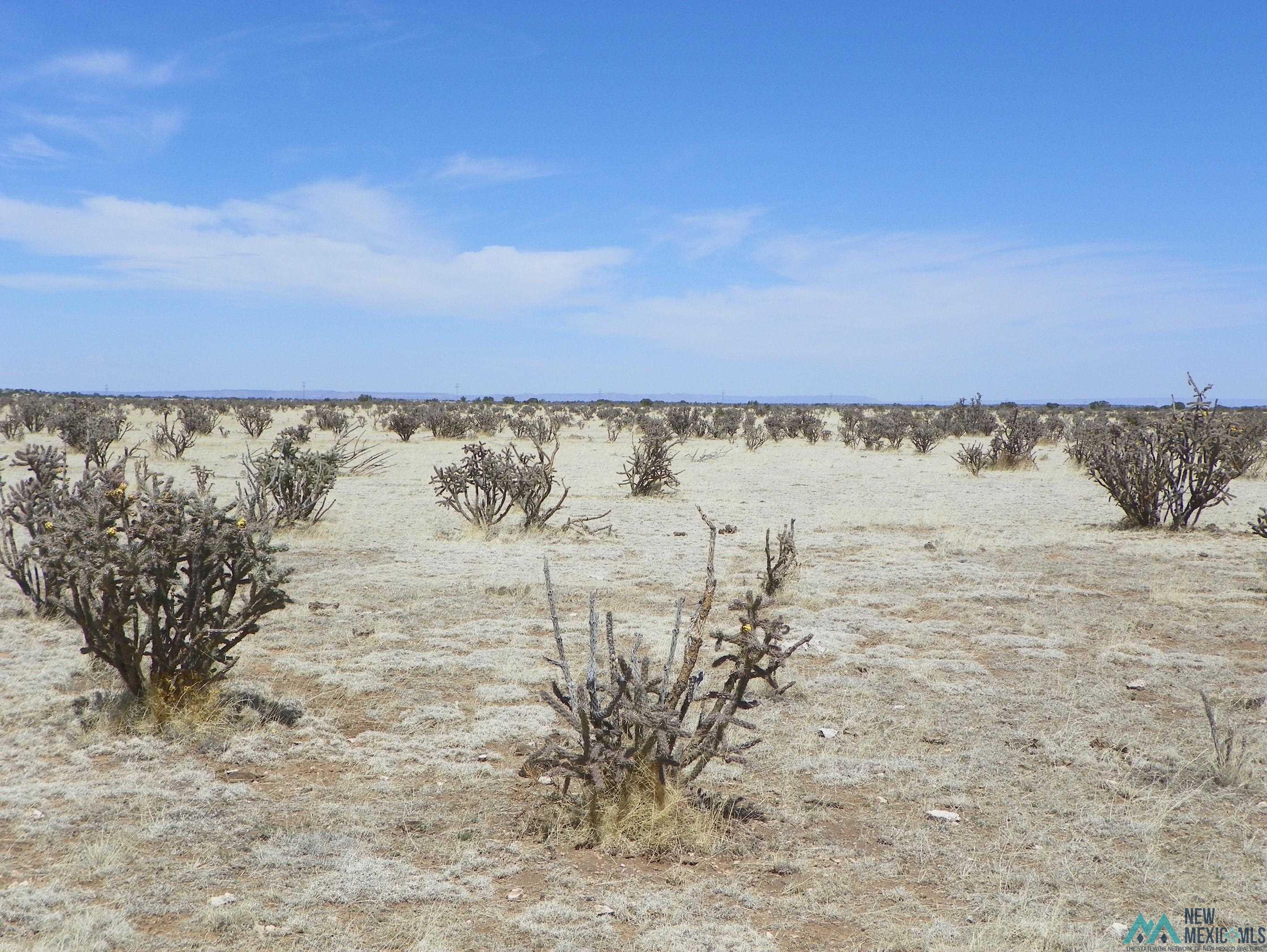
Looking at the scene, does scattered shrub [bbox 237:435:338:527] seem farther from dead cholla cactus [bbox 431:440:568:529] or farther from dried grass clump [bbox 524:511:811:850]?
dried grass clump [bbox 524:511:811:850]

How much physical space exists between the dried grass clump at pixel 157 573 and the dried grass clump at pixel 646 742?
238 cm

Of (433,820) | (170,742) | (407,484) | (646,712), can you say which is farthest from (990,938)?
(407,484)

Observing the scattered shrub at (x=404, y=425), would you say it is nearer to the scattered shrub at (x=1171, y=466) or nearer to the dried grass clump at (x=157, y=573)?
the scattered shrub at (x=1171, y=466)

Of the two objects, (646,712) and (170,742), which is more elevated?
(646,712)

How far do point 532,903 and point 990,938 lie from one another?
6.15 ft

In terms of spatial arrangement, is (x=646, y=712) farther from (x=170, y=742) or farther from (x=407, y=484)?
(x=407, y=484)

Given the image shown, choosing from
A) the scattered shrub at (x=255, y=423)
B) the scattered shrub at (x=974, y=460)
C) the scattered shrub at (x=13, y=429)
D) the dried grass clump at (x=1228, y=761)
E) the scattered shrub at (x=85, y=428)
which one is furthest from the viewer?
Result: the scattered shrub at (x=255, y=423)

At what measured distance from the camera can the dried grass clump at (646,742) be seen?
4188 mm

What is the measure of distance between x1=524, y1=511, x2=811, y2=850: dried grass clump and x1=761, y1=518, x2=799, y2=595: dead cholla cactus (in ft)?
14.5

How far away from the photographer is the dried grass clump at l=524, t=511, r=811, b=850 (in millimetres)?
4188

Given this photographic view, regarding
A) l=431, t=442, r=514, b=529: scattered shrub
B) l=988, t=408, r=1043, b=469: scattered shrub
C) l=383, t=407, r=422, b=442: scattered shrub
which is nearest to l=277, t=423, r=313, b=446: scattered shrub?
l=431, t=442, r=514, b=529: scattered shrub

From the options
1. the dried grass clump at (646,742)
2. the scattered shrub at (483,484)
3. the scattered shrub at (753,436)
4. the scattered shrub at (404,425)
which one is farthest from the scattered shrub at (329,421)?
the dried grass clump at (646,742)

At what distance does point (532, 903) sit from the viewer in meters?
→ 3.78

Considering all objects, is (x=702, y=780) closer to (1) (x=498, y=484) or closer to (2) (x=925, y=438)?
(1) (x=498, y=484)
